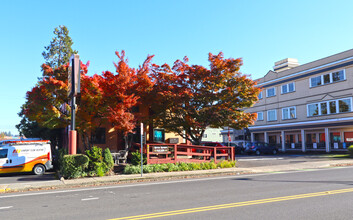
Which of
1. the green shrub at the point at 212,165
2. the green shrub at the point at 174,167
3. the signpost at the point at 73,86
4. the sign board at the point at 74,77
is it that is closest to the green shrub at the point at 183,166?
the green shrub at the point at 174,167

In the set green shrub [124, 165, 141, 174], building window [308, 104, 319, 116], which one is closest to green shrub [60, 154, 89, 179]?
green shrub [124, 165, 141, 174]

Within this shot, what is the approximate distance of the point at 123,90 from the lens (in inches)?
682

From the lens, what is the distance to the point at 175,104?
1853 cm

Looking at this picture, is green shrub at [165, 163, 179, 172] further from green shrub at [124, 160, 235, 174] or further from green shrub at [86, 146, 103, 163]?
green shrub at [86, 146, 103, 163]

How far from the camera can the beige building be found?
109 ft

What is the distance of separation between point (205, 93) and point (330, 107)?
2294 centimetres

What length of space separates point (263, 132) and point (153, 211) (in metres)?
39.6

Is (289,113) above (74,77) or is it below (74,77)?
below

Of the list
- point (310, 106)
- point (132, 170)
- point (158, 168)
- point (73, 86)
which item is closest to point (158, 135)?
point (158, 168)

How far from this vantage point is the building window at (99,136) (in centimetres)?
2128

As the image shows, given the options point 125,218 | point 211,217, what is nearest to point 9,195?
point 125,218

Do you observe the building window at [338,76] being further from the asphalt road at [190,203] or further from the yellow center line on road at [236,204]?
the yellow center line on road at [236,204]

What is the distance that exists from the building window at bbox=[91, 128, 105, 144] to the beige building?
25.2 meters

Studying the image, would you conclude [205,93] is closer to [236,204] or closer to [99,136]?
[99,136]
